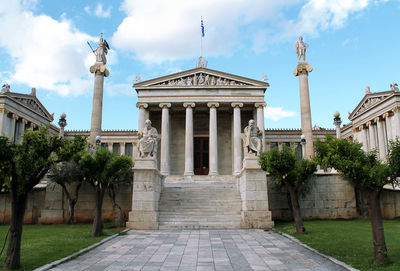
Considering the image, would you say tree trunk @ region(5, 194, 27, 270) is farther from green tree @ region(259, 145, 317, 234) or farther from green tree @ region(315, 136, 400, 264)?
green tree @ region(259, 145, 317, 234)

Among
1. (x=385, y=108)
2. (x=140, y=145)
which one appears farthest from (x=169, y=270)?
(x=385, y=108)

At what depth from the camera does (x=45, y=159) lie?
317 inches

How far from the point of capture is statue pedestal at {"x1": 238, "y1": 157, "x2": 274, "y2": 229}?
1552 centimetres

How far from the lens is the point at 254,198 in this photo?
640 inches

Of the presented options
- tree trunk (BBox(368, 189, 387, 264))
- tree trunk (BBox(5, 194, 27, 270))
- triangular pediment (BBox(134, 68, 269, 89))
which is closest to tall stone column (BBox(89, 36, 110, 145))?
triangular pediment (BBox(134, 68, 269, 89))

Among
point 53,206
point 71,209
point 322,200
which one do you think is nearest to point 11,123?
point 53,206

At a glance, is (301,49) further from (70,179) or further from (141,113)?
(70,179)

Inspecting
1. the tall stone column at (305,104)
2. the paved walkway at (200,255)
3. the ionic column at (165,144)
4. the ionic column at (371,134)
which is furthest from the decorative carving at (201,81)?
the paved walkway at (200,255)

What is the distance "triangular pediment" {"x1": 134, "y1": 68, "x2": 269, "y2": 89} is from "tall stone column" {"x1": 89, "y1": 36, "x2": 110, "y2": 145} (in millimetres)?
4322

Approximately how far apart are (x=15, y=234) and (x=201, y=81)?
2697cm

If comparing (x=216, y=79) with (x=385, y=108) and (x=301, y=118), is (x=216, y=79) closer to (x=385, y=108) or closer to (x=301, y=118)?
(x=301, y=118)

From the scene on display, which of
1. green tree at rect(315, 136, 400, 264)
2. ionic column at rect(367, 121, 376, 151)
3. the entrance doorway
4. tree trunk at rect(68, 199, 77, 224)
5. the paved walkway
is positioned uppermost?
ionic column at rect(367, 121, 376, 151)

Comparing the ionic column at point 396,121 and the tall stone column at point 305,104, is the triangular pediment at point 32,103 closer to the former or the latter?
the tall stone column at point 305,104

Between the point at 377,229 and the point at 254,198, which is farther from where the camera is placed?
the point at 254,198
